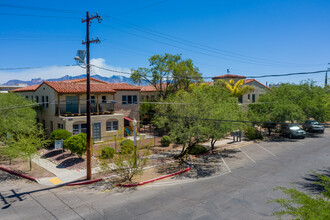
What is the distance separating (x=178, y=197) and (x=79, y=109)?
17.0m

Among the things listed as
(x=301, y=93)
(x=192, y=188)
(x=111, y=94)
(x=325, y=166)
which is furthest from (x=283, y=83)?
(x=192, y=188)

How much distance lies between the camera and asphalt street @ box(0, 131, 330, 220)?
10775 mm

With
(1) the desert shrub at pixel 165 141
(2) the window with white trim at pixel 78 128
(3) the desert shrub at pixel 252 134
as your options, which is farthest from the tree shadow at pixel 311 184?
(2) the window with white trim at pixel 78 128

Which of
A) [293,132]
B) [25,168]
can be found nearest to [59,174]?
A: [25,168]

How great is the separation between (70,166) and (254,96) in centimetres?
3743

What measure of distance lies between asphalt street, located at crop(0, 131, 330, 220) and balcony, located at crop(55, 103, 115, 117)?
35.5ft

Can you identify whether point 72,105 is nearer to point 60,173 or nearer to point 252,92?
point 60,173

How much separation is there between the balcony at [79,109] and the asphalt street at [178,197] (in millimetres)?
10815

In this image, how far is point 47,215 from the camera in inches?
423

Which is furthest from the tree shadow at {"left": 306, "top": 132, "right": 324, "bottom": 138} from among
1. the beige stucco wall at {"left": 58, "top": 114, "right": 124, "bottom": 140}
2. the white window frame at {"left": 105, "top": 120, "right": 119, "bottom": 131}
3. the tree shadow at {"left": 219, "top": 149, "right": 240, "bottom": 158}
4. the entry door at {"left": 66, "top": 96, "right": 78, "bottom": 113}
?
the entry door at {"left": 66, "top": 96, "right": 78, "bottom": 113}

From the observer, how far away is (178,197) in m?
12.7

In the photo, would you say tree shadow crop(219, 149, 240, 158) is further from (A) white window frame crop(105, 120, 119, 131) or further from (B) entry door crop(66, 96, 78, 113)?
(B) entry door crop(66, 96, 78, 113)

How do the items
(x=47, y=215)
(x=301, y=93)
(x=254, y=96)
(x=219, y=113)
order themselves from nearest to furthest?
1. (x=47, y=215)
2. (x=219, y=113)
3. (x=301, y=93)
4. (x=254, y=96)

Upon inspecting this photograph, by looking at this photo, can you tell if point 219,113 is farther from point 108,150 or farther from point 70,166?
point 70,166
